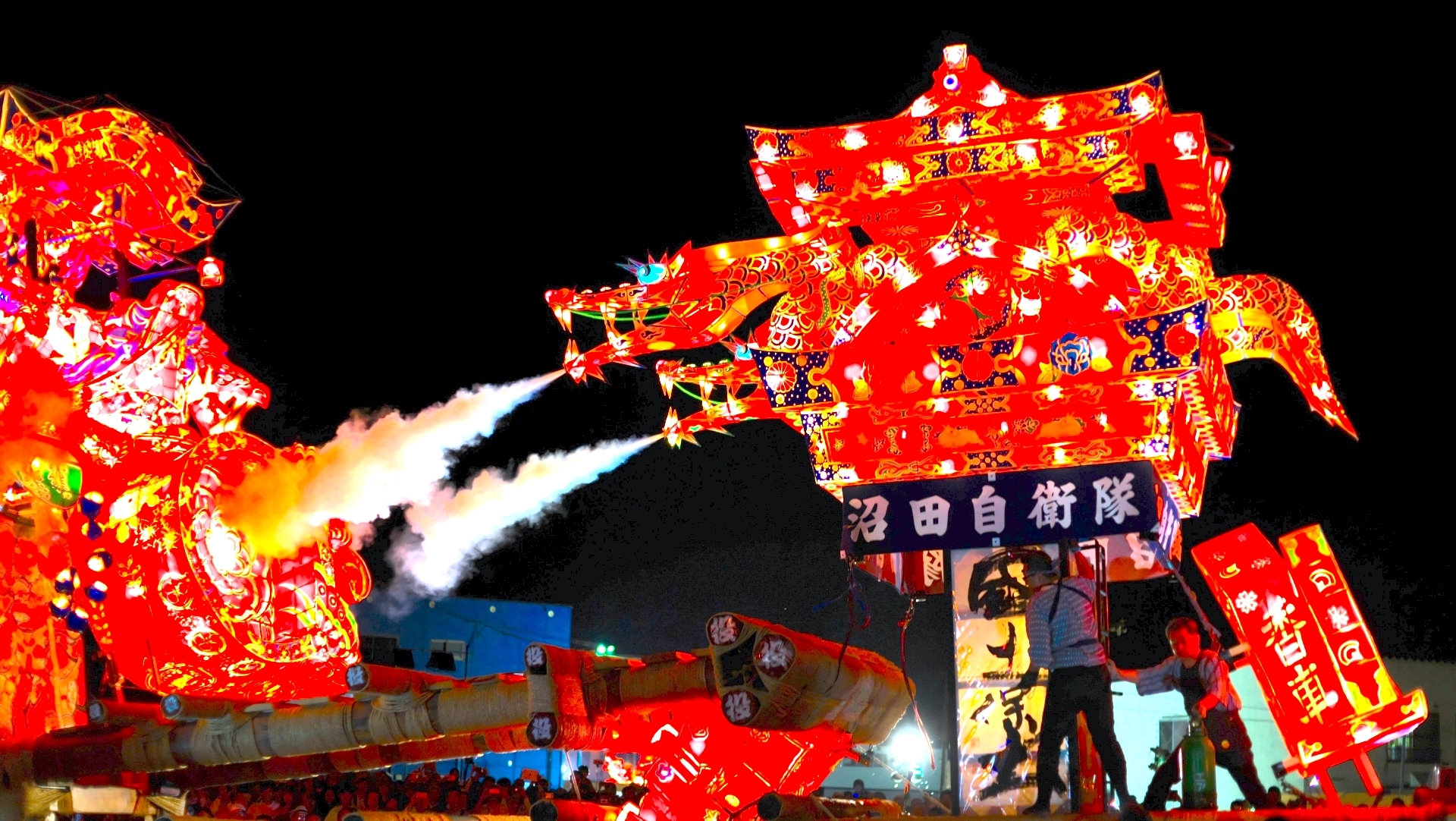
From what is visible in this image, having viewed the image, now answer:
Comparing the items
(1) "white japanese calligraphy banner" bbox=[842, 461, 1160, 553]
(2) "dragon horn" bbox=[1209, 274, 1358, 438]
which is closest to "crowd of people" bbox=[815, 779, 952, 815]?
(1) "white japanese calligraphy banner" bbox=[842, 461, 1160, 553]

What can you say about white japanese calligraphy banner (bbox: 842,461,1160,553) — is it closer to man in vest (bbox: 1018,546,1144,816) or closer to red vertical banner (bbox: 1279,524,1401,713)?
red vertical banner (bbox: 1279,524,1401,713)

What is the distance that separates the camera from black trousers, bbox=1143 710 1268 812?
36.4 feet

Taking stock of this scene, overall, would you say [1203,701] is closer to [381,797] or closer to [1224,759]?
[1224,759]

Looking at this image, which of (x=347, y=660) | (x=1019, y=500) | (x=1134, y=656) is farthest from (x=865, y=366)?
(x=1134, y=656)

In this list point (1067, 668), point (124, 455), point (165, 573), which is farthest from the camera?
point (124, 455)

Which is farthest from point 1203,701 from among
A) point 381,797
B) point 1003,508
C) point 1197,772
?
point 381,797

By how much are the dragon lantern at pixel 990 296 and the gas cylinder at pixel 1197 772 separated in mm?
2851

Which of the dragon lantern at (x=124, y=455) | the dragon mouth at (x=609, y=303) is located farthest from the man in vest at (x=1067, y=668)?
the dragon lantern at (x=124, y=455)

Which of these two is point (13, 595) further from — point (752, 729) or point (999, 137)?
point (999, 137)

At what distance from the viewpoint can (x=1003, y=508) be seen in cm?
1285

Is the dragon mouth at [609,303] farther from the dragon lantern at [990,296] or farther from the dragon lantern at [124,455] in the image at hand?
the dragon lantern at [124,455]

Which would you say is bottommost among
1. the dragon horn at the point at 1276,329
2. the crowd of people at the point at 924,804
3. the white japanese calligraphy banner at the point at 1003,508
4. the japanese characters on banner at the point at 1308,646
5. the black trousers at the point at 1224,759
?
the crowd of people at the point at 924,804

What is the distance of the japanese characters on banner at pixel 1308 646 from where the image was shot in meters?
11.8

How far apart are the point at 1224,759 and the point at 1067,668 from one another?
1.88 metres
